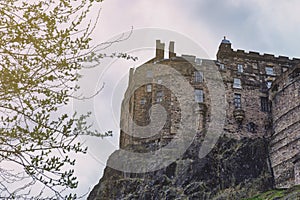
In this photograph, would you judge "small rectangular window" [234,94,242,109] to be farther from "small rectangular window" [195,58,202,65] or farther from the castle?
"small rectangular window" [195,58,202,65]

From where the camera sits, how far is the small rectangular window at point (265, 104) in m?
38.3

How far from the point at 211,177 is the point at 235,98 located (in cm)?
784

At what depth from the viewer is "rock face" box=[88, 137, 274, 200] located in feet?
110

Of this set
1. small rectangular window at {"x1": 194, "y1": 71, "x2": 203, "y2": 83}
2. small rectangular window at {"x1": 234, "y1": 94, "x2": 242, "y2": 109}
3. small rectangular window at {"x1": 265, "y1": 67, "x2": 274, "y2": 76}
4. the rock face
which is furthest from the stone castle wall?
small rectangular window at {"x1": 194, "y1": 71, "x2": 203, "y2": 83}

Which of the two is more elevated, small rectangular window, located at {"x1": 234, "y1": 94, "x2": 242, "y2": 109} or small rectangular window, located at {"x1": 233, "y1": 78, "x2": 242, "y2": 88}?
small rectangular window, located at {"x1": 233, "y1": 78, "x2": 242, "y2": 88}

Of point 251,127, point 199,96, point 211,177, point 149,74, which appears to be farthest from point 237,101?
point 149,74

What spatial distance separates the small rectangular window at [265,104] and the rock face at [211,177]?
9.60 ft

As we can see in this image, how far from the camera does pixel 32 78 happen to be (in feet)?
20.7

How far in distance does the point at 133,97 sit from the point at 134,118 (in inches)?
87.6

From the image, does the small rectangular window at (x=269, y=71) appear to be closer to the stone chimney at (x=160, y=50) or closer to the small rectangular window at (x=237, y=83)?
the small rectangular window at (x=237, y=83)

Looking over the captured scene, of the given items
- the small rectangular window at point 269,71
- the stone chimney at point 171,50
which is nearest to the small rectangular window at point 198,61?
the stone chimney at point 171,50

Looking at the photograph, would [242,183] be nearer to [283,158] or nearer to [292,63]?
[283,158]

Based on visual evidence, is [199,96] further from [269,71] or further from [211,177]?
[211,177]

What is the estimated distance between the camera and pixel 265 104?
38.6 metres
